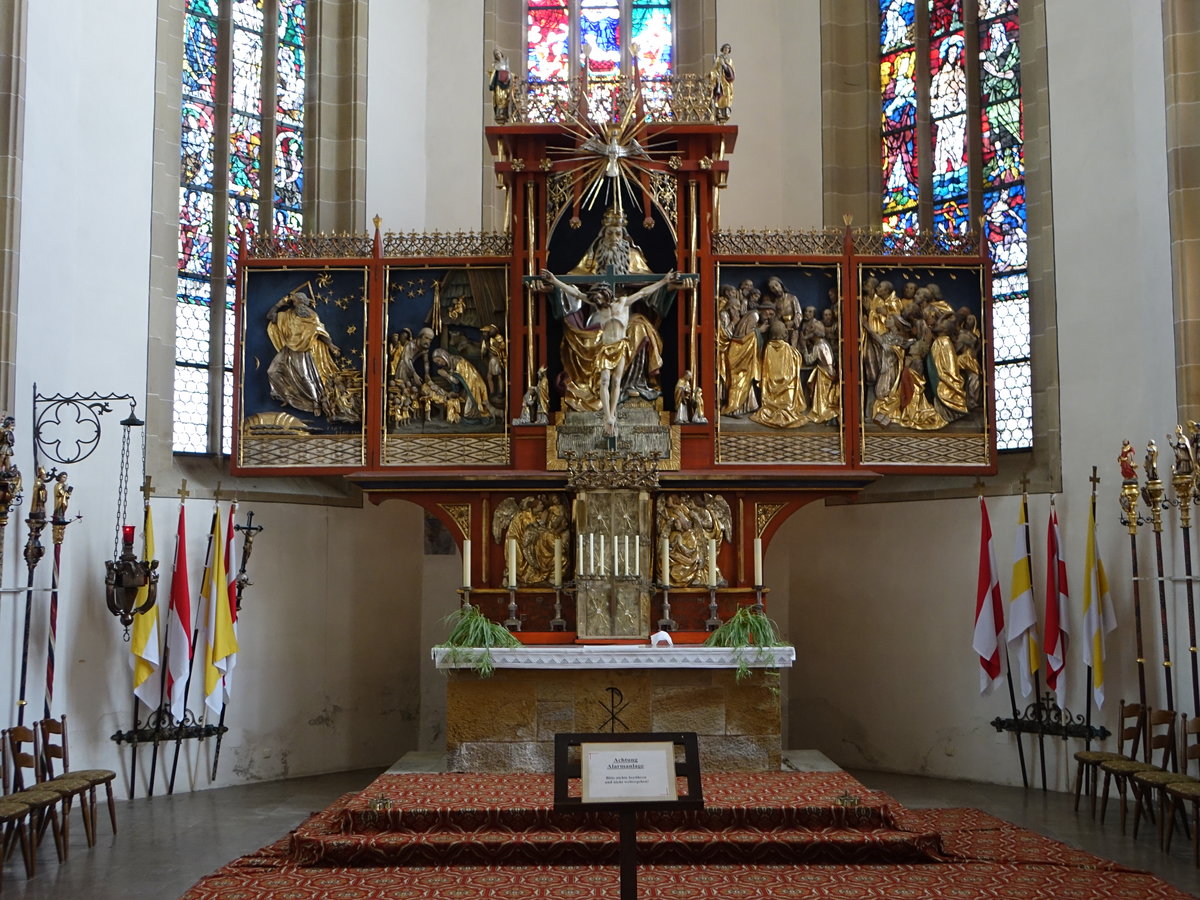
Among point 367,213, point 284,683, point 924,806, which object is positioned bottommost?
point 924,806

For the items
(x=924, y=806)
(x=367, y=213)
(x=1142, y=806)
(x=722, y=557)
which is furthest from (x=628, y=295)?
(x=1142, y=806)

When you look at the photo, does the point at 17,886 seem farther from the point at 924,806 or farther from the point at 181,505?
the point at 924,806

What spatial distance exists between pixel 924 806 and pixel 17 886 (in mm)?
7764

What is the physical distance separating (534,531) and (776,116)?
21.3ft

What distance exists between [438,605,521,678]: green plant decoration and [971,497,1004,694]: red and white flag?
4.75 metres

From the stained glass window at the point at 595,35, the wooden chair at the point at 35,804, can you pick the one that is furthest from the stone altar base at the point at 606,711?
the stained glass window at the point at 595,35

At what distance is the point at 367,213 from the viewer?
15898 millimetres

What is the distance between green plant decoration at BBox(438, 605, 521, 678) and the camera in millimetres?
11969

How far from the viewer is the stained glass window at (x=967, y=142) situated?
14641 mm

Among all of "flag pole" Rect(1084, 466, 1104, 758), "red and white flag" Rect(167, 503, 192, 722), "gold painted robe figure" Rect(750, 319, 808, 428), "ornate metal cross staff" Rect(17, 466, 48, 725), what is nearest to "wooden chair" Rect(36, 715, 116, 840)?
"ornate metal cross staff" Rect(17, 466, 48, 725)

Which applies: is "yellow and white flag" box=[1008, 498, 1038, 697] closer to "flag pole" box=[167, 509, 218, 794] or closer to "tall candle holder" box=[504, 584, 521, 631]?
"tall candle holder" box=[504, 584, 521, 631]

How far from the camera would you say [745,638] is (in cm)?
1223

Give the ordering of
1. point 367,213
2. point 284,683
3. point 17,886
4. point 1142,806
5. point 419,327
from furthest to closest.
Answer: point 367,213, point 284,683, point 419,327, point 1142,806, point 17,886

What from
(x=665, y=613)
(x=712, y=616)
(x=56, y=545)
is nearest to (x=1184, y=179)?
(x=712, y=616)
